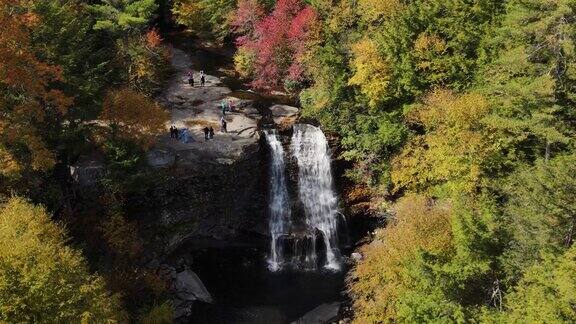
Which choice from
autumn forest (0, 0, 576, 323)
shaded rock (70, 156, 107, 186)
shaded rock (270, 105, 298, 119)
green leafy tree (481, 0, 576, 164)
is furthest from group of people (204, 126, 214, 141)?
green leafy tree (481, 0, 576, 164)

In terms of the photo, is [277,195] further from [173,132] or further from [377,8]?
[377,8]

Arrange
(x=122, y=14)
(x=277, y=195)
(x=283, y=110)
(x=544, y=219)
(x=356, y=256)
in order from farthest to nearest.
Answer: (x=283, y=110) → (x=122, y=14) → (x=277, y=195) → (x=356, y=256) → (x=544, y=219)

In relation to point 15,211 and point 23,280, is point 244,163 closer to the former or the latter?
point 15,211

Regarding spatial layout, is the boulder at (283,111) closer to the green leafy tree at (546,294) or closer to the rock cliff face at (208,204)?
the rock cliff face at (208,204)

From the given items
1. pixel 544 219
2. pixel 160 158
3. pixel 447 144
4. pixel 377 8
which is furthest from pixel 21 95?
pixel 544 219

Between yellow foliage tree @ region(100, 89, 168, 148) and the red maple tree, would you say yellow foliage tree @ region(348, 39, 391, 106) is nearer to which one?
the red maple tree

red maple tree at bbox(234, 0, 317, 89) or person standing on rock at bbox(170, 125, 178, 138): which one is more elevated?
red maple tree at bbox(234, 0, 317, 89)
